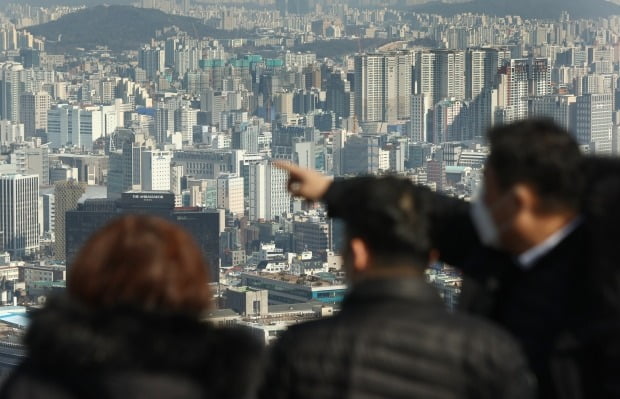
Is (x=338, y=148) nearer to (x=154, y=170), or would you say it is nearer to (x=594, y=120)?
(x=594, y=120)

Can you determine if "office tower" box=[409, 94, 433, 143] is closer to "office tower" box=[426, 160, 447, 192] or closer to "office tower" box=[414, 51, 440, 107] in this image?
"office tower" box=[414, 51, 440, 107]

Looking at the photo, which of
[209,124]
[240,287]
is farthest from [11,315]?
[209,124]

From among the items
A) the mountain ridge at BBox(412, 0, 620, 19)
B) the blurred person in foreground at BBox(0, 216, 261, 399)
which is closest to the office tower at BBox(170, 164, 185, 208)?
the mountain ridge at BBox(412, 0, 620, 19)

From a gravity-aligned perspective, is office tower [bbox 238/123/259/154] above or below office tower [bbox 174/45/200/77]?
below

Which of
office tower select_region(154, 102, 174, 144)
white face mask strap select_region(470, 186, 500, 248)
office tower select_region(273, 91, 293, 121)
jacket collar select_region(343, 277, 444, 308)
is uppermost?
office tower select_region(273, 91, 293, 121)

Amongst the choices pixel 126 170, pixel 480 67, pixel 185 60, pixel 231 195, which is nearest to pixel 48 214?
pixel 231 195

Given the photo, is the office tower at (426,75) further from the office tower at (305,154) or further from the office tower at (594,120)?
the office tower at (305,154)

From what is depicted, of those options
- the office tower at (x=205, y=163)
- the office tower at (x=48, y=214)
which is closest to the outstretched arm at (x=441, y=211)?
the office tower at (x=48, y=214)
